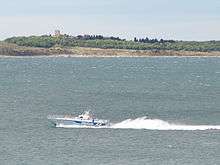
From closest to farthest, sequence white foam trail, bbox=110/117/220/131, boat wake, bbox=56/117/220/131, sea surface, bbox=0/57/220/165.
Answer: sea surface, bbox=0/57/220/165
boat wake, bbox=56/117/220/131
white foam trail, bbox=110/117/220/131

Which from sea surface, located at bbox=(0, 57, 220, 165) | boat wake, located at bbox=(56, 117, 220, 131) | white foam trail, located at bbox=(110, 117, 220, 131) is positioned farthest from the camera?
white foam trail, located at bbox=(110, 117, 220, 131)

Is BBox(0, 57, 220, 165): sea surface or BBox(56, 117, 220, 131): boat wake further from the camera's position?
BBox(56, 117, 220, 131): boat wake

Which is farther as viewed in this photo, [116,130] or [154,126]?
[154,126]

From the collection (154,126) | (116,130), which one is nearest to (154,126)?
(154,126)

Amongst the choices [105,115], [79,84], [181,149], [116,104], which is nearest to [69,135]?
[181,149]

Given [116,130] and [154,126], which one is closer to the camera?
[116,130]

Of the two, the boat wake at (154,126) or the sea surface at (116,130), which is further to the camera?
the boat wake at (154,126)

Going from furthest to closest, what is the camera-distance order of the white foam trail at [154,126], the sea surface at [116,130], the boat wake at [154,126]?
the white foam trail at [154,126], the boat wake at [154,126], the sea surface at [116,130]

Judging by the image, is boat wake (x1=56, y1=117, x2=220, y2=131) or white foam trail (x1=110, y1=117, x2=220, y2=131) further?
white foam trail (x1=110, y1=117, x2=220, y2=131)

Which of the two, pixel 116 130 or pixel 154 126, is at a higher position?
pixel 116 130

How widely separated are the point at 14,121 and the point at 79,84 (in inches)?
3471

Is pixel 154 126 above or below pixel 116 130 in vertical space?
below

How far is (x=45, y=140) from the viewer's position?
91.2 metres

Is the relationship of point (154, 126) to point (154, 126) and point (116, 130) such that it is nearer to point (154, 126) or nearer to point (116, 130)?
point (154, 126)
